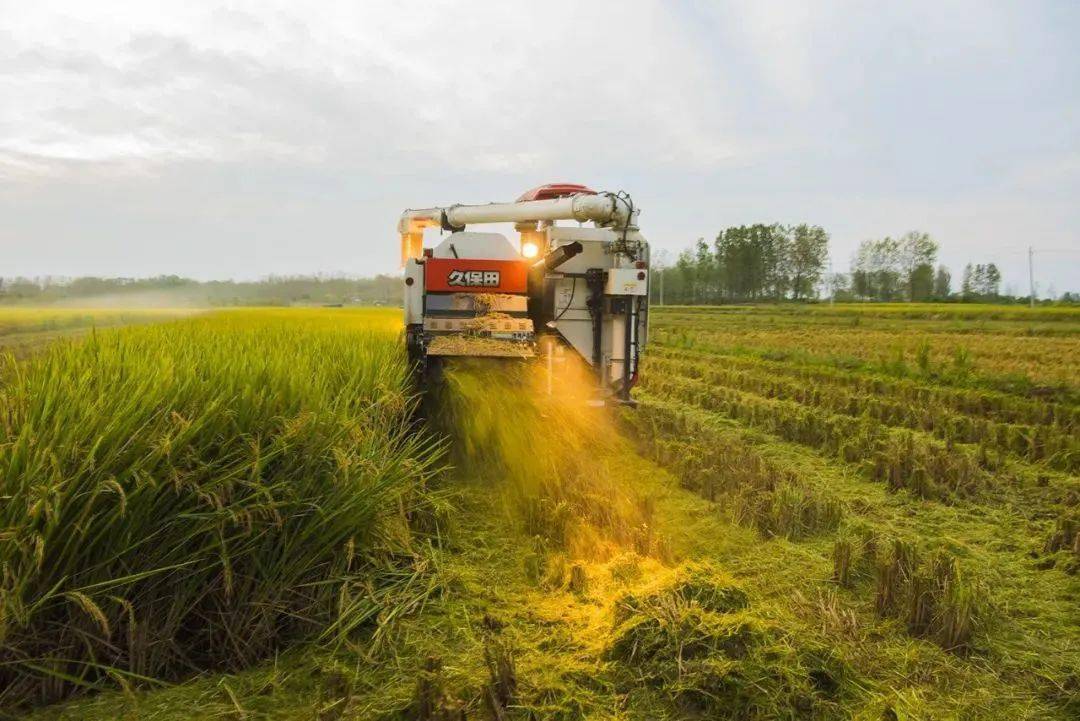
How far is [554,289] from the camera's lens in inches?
296

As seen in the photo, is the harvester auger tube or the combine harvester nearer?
the harvester auger tube

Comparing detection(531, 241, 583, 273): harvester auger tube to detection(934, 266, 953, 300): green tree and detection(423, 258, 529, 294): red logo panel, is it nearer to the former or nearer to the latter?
detection(423, 258, 529, 294): red logo panel

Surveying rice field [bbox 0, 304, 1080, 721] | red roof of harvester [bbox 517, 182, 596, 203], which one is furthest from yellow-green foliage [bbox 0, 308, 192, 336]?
rice field [bbox 0, 304, 1080, 721]

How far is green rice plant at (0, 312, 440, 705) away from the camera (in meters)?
2.55

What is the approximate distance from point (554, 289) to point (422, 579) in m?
4.40

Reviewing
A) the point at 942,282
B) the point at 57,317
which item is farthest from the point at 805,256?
the point at 57,317

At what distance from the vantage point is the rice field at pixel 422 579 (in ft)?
8.61

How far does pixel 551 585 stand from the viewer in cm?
374

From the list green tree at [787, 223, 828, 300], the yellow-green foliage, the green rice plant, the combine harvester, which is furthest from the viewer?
green tree at [787, 223, 828, 300]

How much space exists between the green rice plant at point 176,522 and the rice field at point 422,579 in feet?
0.05

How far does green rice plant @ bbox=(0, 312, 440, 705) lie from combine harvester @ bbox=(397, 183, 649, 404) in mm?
3463

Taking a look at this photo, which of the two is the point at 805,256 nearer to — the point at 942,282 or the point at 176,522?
the point at 942,282

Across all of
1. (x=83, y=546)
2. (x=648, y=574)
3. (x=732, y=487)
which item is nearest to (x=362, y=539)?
(x=83, y=546)

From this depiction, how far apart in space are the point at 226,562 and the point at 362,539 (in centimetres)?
83
